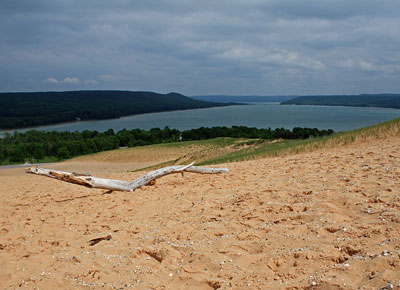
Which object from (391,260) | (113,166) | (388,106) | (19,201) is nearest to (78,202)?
(19,201)

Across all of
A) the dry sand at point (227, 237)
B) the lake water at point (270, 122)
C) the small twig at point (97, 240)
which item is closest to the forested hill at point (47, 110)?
the lake water at point (270, 122)

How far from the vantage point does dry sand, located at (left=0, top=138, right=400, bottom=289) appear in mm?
3387

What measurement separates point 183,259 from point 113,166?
36509 mm

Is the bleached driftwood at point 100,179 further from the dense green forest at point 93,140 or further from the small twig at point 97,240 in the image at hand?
the dense green forest at point 93,140

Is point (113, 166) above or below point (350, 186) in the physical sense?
below

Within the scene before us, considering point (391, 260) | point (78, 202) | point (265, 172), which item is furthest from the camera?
point (265, 172)

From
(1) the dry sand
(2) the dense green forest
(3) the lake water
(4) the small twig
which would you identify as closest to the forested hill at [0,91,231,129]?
(3) the lake water

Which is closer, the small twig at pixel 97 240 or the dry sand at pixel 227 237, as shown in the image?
the dry sand at pixel 227 237

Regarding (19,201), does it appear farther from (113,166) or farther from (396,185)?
(113,166)

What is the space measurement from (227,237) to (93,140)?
200 feet

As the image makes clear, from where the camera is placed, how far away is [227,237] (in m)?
4.48

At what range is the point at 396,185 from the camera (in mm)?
5520

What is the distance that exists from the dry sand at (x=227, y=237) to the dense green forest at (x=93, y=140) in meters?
40.1

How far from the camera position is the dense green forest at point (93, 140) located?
5316 centimetres
